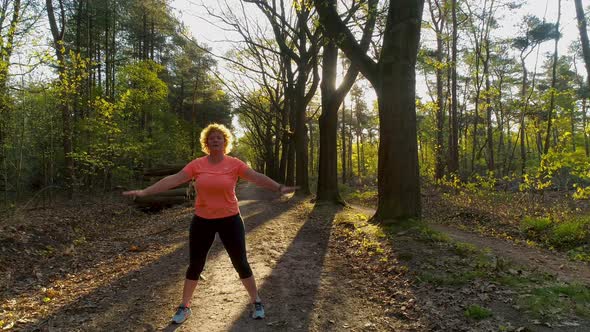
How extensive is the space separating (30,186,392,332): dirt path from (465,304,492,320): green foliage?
89cm

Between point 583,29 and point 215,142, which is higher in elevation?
point 583,29

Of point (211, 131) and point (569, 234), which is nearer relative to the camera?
point (211, 131)

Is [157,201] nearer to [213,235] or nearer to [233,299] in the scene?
[233,299]

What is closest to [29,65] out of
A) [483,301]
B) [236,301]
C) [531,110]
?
[236,301]

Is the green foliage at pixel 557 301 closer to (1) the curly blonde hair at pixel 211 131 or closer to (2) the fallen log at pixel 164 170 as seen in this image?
(1) the curly blonde hair at pixel 211 131

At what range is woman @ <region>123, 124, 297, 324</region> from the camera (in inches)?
151

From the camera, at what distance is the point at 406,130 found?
782 centimetres

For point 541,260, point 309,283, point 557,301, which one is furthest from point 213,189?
point 541,260

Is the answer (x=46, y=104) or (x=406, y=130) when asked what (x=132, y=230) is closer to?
(x=46, y=104)

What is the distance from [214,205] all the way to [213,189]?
0.17 meters

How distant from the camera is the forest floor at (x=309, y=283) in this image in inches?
156

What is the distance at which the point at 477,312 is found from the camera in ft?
12.6

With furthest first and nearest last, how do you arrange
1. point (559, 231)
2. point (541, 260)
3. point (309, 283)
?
1. point (559, 231)
2. point (541, 260)
3. point (309, 283)

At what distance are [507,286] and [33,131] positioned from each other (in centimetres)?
1729
